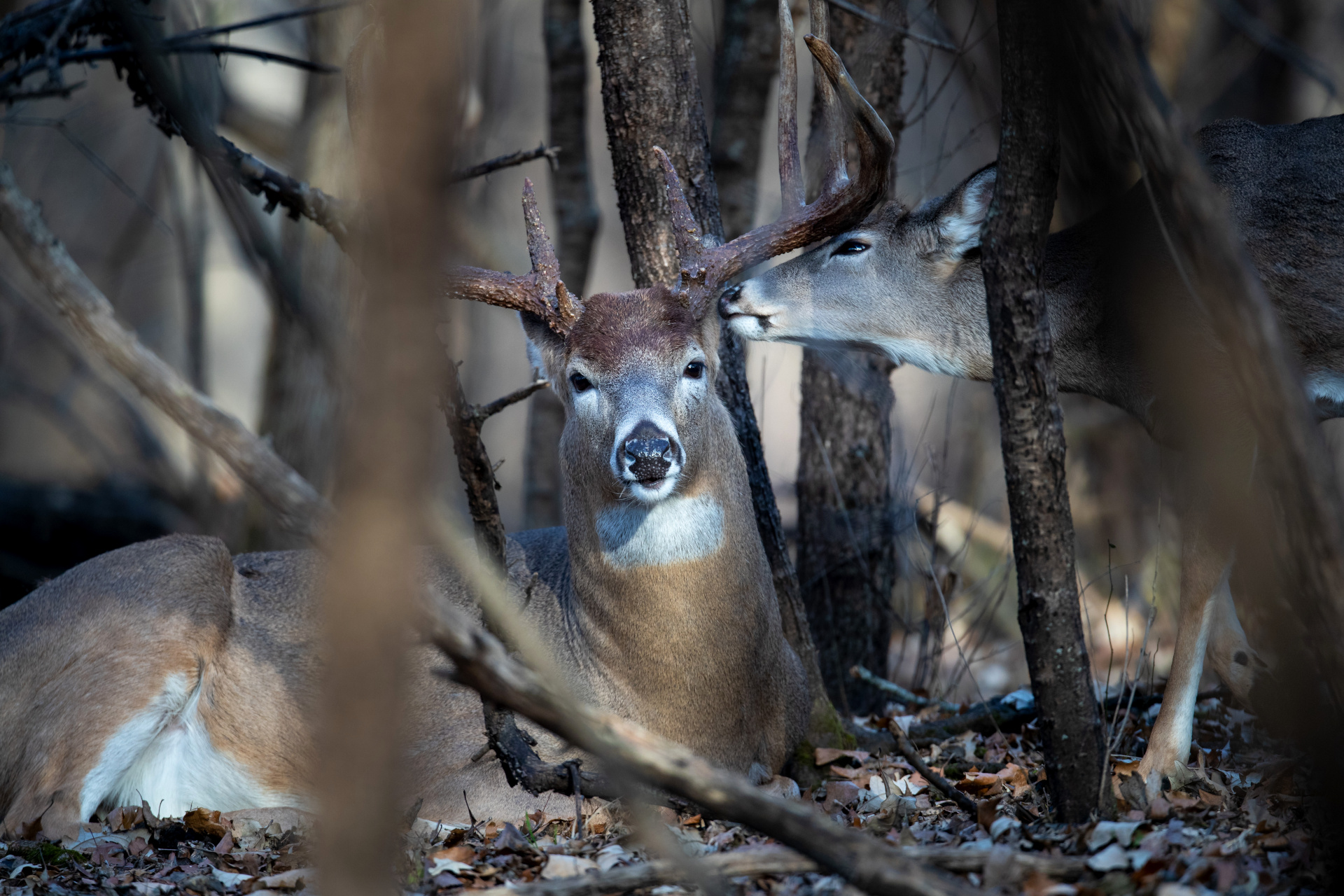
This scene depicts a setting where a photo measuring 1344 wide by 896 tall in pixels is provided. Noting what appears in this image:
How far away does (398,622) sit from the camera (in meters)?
1.76

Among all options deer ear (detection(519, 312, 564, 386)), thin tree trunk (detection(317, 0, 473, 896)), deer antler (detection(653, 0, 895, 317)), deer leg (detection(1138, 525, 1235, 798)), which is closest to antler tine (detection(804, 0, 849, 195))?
deer antler (detection(653, 0, 895, 317))

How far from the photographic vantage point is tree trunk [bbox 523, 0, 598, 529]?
8.17m

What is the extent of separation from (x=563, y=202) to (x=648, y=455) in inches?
186

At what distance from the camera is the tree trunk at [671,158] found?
16.9 ft

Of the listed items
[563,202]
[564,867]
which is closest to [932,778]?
[564,867]

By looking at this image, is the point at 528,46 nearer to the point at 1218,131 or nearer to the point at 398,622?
the point at 1218,131

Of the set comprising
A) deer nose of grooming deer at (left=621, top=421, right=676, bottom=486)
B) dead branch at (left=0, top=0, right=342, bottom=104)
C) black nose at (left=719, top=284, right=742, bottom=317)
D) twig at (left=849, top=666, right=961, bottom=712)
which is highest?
dead branch at (left=0, top=0, right=342, bottom=104)

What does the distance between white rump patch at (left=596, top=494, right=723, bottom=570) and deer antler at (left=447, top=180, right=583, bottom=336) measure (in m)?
0.89

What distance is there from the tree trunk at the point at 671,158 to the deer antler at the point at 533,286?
22.6 inches

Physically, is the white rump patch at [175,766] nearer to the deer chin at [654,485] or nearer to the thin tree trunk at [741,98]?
the deer chin at [654,485]

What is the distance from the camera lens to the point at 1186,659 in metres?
4.31

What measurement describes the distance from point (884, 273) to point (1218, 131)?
1695 mm

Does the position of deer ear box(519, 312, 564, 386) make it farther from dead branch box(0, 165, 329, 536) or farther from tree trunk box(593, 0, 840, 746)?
dead branch box(0, 165, 329, 536)

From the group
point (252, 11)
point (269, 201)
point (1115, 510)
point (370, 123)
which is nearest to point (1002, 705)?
point (269, 201)
